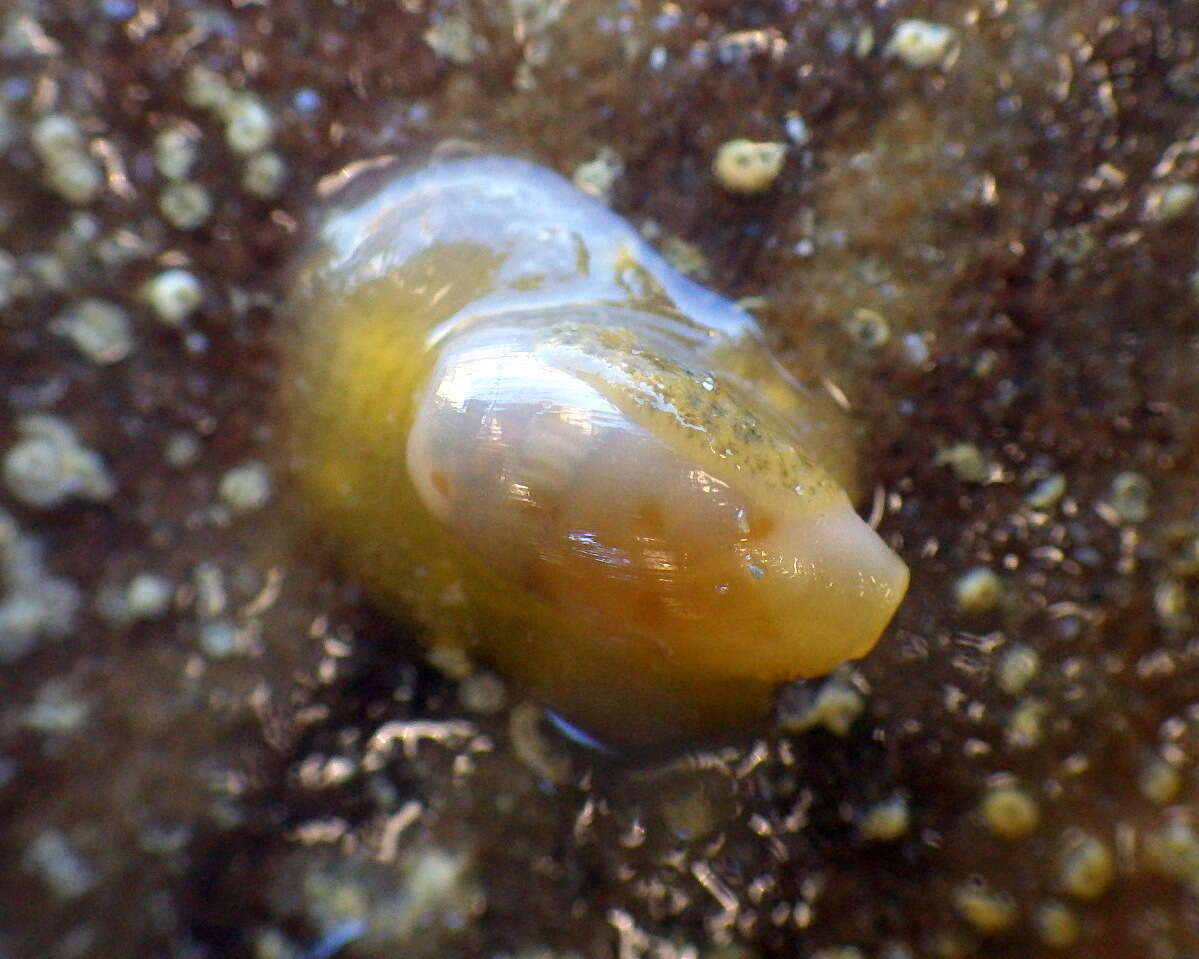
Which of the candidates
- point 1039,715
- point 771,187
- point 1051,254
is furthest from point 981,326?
point 1039,715

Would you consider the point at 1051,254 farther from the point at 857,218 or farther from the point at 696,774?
the point at 696,774

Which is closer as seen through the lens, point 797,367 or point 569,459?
point 569,459

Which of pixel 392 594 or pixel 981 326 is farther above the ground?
pixel 981 326
